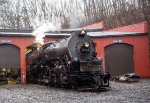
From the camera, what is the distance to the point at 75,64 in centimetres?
1800

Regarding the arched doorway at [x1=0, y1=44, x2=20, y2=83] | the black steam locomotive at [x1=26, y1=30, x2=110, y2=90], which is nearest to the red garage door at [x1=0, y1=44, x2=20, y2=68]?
the arched doorway at [x1=0, y1=44, x2=20, y2=83]

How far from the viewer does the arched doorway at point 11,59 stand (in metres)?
28.0

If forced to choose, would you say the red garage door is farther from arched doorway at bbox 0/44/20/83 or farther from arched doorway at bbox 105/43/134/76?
arched doorway at bbox 105/43/134/76

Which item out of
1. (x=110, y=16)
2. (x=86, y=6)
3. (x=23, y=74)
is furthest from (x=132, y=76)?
(x=86, y=6)

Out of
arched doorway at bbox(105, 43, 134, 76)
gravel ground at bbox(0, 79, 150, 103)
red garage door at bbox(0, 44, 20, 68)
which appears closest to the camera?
gravel ground at bbox(0, 79, 150, 103)

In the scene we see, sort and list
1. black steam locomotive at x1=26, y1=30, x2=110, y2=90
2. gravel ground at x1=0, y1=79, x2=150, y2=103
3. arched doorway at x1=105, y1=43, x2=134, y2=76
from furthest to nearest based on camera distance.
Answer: arched doorway at x1=105, y1=43, x2=134, y2=76, black steam locomotive at x1=26, y1=30, x2=110, y2=90, gravel ground at x1=0, y1=79, x2=150, y2=103

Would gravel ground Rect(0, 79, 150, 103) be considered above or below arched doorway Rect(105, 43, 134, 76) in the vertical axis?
below

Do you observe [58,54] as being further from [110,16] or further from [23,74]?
[110,16]

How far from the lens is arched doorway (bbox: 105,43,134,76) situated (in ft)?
102

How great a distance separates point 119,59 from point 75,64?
13.8m

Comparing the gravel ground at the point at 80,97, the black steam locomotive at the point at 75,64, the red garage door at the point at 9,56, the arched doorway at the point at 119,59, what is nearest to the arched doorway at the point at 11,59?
the red garage door at the point at 9,56

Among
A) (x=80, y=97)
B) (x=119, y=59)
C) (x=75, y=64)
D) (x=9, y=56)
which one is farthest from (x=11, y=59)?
(x=80, y=97)

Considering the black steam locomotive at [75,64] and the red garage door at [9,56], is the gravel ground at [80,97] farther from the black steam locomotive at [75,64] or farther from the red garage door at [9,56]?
the red garage door at [9,56]

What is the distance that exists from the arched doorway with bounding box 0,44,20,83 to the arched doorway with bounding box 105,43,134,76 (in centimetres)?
848
